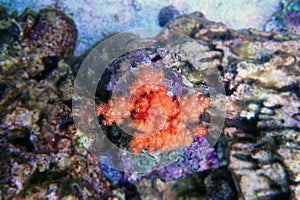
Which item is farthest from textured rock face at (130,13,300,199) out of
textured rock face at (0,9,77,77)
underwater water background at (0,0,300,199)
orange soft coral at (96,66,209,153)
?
textured rock face at (0,9,77,77)

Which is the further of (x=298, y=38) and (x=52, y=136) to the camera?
(x=298, y=38)

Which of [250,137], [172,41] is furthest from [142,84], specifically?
[250,137]

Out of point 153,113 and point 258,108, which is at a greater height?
point 153,113

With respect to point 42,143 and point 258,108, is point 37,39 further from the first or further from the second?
point 258,108

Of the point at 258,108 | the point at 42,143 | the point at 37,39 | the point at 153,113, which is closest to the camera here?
the point at 153,113

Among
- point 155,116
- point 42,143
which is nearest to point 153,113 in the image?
point 155,116

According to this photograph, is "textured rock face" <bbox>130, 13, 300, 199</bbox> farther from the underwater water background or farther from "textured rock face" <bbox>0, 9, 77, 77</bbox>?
"textured rock face" <bbox>0, 9, 77, 77</bbox>

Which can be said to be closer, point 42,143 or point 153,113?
point 153,113

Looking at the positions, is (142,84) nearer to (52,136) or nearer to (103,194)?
(52,136)
